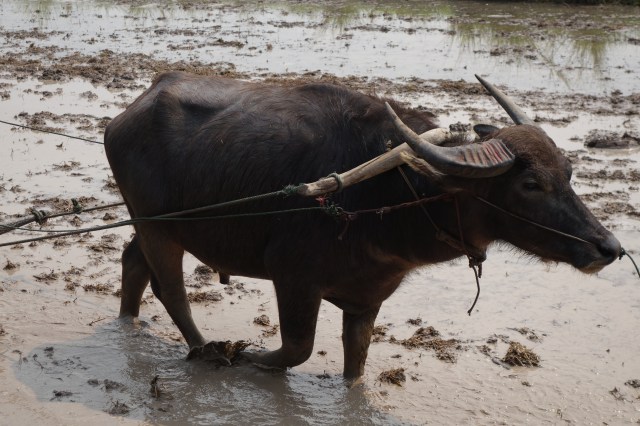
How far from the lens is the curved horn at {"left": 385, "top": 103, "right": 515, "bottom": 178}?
2957 mm

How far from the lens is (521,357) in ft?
13.9

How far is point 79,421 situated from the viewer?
3643 mm

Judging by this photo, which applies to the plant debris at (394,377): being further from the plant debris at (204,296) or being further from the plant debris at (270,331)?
the plant debris at (204,296)

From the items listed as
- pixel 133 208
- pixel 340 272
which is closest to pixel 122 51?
pixel 133 208

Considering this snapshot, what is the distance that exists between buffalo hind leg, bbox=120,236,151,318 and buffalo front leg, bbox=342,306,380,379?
114 cm

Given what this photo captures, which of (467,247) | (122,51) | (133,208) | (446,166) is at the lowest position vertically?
(122,51)

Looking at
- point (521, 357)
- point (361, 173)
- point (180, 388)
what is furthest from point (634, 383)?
point (180, 388)

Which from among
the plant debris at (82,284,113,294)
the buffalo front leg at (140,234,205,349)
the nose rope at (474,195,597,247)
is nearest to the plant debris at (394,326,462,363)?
the buffalo front leg at (140,234,205,349)

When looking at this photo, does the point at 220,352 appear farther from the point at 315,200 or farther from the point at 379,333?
the point at 315,200

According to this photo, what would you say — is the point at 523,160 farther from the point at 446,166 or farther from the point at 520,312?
the point at 520,312

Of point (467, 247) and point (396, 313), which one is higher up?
point (467, 247)

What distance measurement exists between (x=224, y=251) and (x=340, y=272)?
624 mm

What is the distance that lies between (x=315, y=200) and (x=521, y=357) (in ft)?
4.85

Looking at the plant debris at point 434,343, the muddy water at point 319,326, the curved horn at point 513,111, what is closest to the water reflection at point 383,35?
the muddy water at point 319,326
